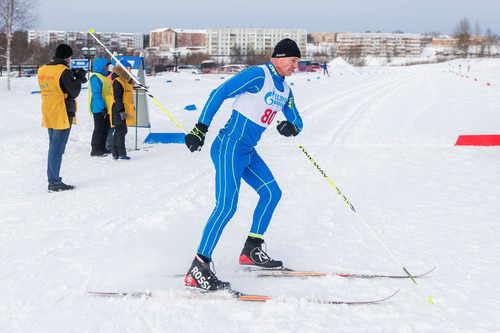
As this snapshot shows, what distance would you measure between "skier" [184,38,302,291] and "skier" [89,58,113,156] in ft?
17.8

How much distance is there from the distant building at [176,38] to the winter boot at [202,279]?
16713cm

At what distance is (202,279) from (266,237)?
144 centimetres

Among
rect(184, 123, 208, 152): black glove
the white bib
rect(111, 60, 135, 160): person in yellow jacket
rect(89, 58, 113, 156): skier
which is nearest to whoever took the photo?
rect(184, 123, 208, 152): black glove

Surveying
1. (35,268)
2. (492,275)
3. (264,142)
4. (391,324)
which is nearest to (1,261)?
(35,268)

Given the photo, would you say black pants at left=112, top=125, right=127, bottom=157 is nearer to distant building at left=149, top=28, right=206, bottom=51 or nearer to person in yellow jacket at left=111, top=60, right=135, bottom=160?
person in yellow jacket at left=111, top=60, right=135, bottom=160

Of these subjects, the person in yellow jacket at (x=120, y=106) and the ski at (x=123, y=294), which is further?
the person in yellow jacket at (x=120, y=106)

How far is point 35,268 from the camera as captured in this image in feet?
12.8

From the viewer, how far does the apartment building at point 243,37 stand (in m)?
159

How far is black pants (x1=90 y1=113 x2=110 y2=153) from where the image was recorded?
854cm

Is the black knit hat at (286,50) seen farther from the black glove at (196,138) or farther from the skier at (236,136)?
the black glove at (196,138)

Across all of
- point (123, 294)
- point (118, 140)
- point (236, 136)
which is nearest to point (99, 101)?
point (118, 140)

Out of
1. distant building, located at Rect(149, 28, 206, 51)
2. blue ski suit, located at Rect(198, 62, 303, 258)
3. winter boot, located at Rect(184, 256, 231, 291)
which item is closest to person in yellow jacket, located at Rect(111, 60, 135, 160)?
blue ski suit, located at Rect(198, 62, 303, 258)

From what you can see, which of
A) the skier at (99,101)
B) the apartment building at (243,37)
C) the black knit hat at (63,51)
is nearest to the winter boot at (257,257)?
the black knit hat at (63,51)

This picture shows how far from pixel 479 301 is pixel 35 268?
348cm
